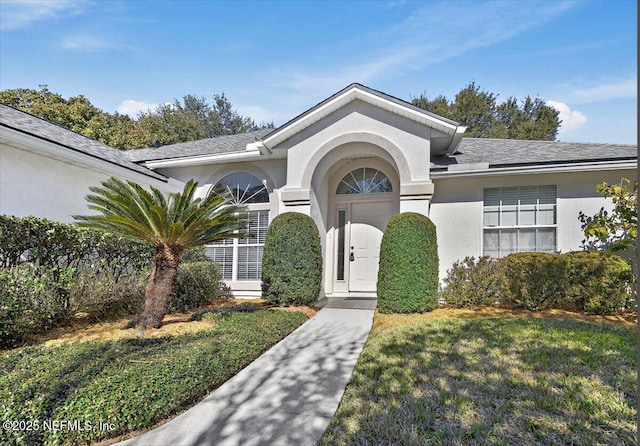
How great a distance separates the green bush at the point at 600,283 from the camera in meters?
7.81

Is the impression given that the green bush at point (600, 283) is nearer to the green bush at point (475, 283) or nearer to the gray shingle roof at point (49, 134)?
the green bush at point (475, 283)

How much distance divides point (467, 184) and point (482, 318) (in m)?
4.09

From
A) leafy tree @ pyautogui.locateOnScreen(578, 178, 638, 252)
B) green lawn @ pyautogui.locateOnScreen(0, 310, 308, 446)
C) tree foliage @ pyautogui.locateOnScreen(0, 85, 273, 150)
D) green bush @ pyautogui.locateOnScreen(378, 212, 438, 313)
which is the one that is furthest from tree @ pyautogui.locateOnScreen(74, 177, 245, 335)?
tree foliage @ pyautogui.locateOnScreen(0, 85, 273, 150)

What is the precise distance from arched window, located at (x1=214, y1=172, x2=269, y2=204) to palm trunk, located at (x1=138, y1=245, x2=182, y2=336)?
522cm

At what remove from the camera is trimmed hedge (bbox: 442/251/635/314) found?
7.84 m

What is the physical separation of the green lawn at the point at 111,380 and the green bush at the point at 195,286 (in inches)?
114

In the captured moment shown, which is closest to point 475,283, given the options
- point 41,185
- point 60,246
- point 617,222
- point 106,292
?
point 617,222

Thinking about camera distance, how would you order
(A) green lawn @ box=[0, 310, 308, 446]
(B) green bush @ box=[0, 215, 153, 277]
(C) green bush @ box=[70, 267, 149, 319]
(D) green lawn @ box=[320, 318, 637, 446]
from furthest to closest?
1. (C) green bush @ box=[70, 267, 149, 319]
2. (B) green bush @ box=[0, 215, 153, 277]
3. (A) green lawn @ box=[0, 310, 308, 446]
4. (D) green lawn @ box=[320, 318, 637, 446]

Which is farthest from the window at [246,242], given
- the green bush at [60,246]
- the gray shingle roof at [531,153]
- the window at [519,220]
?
the window at [519,220]

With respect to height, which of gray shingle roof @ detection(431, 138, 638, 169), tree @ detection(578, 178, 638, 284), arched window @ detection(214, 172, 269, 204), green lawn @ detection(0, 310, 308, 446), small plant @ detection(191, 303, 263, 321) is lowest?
green lawn @ detection(0, 310, 308, 446)

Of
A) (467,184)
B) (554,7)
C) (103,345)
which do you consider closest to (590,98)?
(554,7)

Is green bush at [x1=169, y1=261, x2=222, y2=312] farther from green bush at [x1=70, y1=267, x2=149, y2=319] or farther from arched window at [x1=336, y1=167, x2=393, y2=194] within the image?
arched window at [x1=336, y1=167, x2=393, y2=194]

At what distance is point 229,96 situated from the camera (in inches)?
1636

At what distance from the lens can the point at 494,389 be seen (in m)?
4.32
